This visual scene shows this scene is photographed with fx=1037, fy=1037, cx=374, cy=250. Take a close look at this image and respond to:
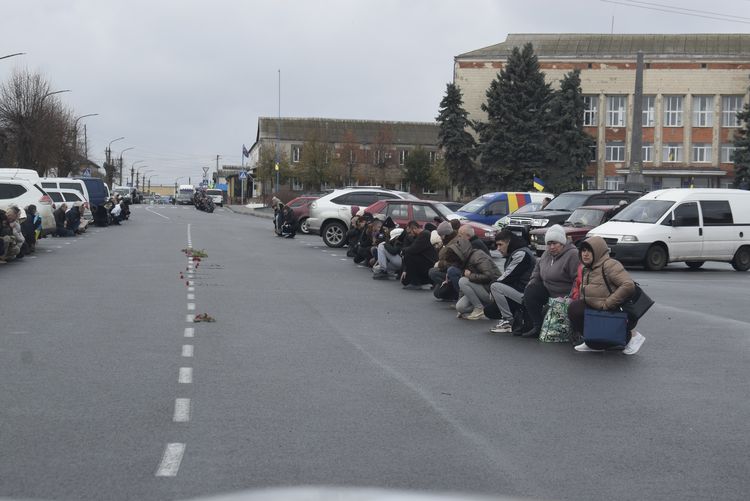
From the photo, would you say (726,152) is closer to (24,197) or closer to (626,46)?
(626,46)

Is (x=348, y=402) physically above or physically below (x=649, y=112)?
below

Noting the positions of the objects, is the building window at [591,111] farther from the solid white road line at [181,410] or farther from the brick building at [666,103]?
the solid white road line at [181,410]

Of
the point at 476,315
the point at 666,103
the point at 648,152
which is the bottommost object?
the point at 476,315

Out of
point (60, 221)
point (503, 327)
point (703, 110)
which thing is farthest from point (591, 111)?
point (503, 327)

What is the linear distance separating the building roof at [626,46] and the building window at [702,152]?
23.2ft

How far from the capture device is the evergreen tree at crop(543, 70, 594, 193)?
78.1 metres

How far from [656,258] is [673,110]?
62.4 metres

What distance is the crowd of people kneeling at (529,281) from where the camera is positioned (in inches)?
469

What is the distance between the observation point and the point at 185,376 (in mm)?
9773

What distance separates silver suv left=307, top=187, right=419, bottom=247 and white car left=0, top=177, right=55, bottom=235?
8637mm

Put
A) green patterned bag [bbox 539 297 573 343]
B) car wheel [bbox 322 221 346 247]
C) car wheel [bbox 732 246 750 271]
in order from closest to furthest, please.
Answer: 1. green patterned bag [bbox 539 297 573 343]
2. car wheel [bbox 732 246 750 271]
3. car wheel [bbox 322 221 346 247]

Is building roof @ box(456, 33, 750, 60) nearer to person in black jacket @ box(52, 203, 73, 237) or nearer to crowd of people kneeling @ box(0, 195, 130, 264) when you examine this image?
crowd of people kneeling @ box(0, 195, 130, 264)

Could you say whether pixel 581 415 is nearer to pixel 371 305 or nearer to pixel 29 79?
pixel 371 305

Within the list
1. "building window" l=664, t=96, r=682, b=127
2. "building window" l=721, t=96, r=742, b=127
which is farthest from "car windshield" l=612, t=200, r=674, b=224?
"building window" l=721, t=96, r=742, b=127
